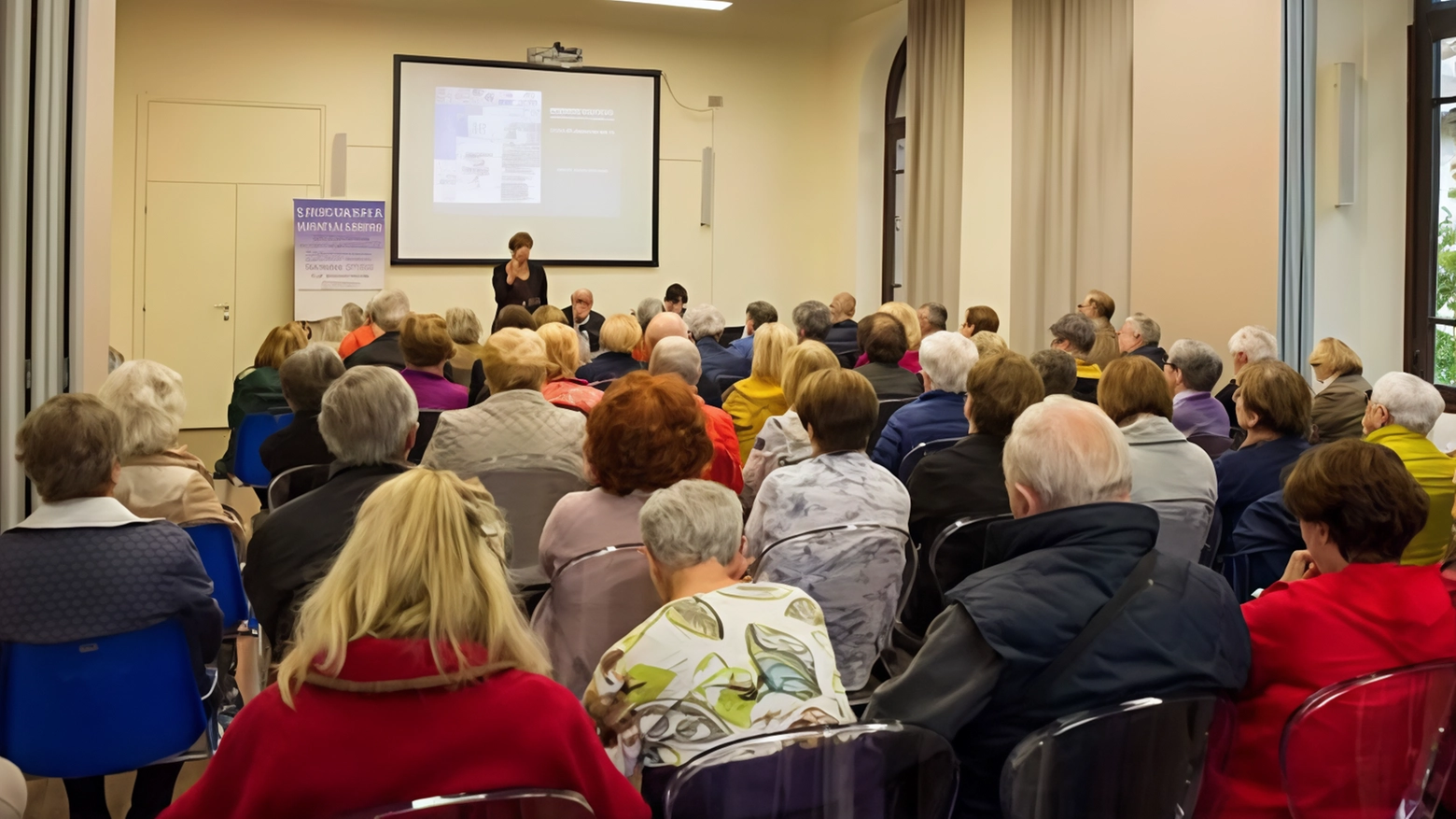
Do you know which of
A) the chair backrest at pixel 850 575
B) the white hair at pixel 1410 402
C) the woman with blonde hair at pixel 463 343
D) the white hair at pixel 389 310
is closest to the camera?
the chair backrest at pixel 850 575

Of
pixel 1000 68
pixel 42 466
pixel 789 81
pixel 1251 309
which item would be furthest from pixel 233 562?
pixel 789 81

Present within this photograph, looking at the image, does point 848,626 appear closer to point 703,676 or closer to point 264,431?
point 703,676

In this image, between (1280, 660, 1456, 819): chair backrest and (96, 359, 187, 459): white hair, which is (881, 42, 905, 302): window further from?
(1280, 660, 1456, 819): chair backrest

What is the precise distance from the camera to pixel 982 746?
1.86m

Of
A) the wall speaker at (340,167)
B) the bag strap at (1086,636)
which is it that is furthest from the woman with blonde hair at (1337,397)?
the wall speaker at (340,167)

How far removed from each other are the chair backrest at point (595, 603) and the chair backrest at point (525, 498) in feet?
2.42

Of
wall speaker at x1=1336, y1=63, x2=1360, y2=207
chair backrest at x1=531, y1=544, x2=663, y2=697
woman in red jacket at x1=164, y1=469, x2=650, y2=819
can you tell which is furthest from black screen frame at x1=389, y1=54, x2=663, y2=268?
woman in red jacket at x1=164, y1=469, x2=650, y2=819

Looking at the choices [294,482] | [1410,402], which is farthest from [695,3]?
[1410,402]

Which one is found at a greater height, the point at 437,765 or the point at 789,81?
the point at 789,81

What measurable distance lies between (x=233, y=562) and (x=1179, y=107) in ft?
20.5

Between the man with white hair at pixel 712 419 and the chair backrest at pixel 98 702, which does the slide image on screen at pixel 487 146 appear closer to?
the man with white hair at pixel 712 419

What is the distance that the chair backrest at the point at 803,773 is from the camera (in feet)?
4.93

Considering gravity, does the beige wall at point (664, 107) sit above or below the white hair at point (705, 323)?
above

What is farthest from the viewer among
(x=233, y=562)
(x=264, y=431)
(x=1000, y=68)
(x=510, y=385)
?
(x=1000, y=68)
